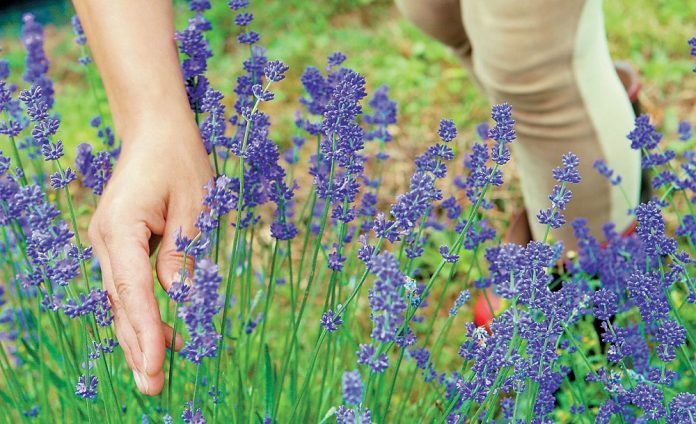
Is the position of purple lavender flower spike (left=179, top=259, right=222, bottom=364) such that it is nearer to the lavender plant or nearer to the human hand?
the lavender plant

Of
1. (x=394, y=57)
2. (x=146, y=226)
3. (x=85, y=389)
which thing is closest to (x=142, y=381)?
(x=85, y=389)

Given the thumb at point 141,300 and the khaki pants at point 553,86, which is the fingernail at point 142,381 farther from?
the khaki pants at point 553,86

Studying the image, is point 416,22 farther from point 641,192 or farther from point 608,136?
point 641,192

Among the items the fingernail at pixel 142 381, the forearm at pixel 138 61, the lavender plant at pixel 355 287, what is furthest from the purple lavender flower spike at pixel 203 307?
the forearm at pixel 138 61

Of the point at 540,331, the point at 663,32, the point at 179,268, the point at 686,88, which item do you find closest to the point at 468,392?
the point at 540,331

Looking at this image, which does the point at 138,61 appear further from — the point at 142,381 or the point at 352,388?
the point at 352,388

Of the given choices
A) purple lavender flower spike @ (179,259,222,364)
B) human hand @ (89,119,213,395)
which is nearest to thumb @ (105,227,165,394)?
human hand @ (89,119,213,395)
